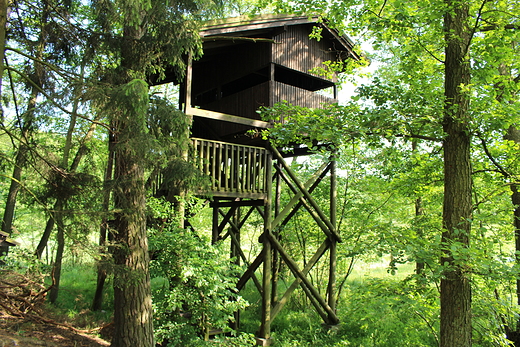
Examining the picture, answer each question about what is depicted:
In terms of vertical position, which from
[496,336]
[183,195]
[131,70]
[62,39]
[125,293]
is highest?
[62,39]

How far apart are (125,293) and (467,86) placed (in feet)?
21.4

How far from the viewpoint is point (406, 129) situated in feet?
22.3

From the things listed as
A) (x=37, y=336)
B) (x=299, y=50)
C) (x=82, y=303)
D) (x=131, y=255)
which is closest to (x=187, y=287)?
(x=131, y=255)

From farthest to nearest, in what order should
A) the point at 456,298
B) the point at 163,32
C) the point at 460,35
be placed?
the point at 163,32 → the point at 460,35 → the point at 456,298

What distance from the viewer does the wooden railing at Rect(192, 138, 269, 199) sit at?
8531mm

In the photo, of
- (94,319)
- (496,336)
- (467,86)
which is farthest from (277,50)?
(94,319)

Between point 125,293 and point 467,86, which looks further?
point 125,293

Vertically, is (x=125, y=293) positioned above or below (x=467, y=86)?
below

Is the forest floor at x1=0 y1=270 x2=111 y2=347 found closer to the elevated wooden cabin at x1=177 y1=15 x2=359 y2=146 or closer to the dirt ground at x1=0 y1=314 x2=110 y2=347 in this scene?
the dirt ground at x1=0 y1=314 x2=110 y2=347

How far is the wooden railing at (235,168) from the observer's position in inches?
336

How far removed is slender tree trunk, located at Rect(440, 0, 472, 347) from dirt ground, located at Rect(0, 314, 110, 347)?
23.2 ft

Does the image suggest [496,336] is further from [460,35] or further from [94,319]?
[94,319]

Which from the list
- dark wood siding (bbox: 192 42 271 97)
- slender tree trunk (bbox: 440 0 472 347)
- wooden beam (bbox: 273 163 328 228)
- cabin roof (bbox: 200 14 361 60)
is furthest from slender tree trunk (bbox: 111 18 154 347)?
slender tree trunk (bbox: 440 0 472 347)

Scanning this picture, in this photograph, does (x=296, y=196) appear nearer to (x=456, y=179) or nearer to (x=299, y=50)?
(x=299, y=50)
